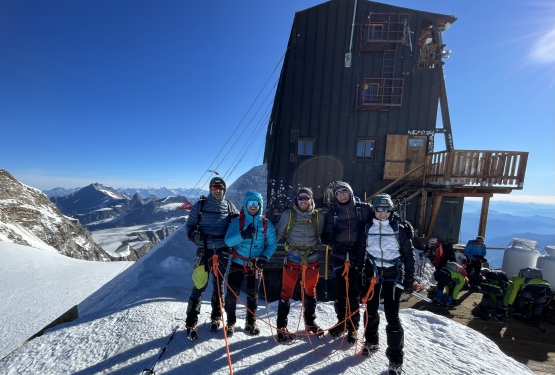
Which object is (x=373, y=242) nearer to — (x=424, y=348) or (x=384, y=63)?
(x=424, y=348)

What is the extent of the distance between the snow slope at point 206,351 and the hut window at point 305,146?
949 cm

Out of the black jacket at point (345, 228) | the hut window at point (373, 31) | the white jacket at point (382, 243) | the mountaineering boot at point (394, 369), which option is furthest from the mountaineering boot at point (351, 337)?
the hut window at point (373, 31)

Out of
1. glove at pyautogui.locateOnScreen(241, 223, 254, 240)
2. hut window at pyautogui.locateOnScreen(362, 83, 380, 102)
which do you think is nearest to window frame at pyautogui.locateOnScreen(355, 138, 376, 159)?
hut window at pyautogui.locateOnScreen(362, 83, 380, 102)

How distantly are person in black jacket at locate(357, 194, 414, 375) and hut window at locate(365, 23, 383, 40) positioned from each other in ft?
41.7

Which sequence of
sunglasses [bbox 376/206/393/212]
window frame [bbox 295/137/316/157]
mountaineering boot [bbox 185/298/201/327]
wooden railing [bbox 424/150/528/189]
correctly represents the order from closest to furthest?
sunglasses [bbox 376/206/393/212]
mountaineering boot [bbox 185/298/201/327]
wooden railing [bbox 424/150/528/189]
window frame [bbox 295/137/316/157]

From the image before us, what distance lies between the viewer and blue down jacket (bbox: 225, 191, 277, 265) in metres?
3.68

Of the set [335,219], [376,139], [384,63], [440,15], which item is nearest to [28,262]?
[335,219]

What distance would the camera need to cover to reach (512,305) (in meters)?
5.94

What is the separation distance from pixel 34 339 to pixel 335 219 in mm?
4888

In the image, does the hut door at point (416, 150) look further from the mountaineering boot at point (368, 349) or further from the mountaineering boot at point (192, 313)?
the mountaineering boot at point (192, 313)

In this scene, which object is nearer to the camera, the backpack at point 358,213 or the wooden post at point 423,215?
the backpack at point 358,213

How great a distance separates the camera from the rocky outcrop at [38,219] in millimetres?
24000

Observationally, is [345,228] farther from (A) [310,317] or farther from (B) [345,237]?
(A) [310,317]

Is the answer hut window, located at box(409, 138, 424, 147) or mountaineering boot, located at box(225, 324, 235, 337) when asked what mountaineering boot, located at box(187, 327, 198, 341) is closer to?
mountaineering boot, located at box(225, 324, 235, 337)
